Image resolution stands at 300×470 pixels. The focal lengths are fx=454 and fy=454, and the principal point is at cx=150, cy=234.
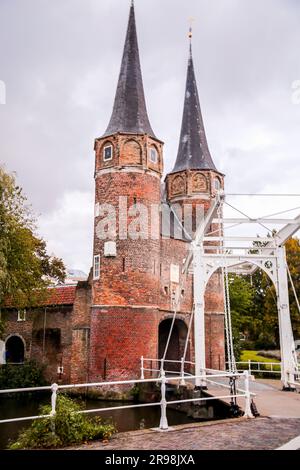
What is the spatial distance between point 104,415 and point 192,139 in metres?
16.9

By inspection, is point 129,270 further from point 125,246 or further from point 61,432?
point 61,432

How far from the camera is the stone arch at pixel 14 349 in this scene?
2419 cm

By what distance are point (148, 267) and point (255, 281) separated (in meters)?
21.9

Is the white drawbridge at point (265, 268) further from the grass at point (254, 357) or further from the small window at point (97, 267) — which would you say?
the grass at point (254, 357)

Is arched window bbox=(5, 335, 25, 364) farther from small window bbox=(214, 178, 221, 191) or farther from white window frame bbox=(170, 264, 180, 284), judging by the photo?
small window bbox=(214, 178, 221, 191)

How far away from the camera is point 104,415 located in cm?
1427

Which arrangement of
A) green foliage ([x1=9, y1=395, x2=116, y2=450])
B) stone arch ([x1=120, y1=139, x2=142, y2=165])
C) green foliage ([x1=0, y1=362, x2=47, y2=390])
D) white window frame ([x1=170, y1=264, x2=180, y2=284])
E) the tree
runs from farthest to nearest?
white window frame ([x1=170, y1=264, x2=180, y2=284]) < stone arch ([x1=120, y1=139, x2=142, y2=165]) < green foliage ([x1=0, y1=362, x2=47, y2=390]) < the tree < green foliage ([x1=9, y1=395, x2=116, y2=450])

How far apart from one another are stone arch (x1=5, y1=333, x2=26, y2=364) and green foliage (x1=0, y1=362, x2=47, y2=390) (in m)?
2.58

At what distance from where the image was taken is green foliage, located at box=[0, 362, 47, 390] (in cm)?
2036

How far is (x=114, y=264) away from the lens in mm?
19391

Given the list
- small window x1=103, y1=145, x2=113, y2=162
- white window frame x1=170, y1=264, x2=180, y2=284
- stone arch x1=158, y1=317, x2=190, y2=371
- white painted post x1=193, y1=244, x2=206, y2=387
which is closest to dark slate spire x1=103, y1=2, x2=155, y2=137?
small window x1=103, y1=145, x2=113, y2=162

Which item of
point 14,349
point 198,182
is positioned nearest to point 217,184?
point 198,182

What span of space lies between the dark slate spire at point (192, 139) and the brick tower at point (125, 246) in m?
4.12

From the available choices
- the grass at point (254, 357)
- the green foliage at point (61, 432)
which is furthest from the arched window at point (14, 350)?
the green foliage at point (61, 432)
